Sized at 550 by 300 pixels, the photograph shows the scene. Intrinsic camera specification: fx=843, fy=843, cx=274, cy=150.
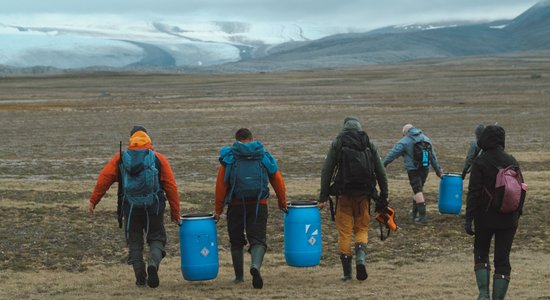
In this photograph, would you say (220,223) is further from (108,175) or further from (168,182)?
(108,175)

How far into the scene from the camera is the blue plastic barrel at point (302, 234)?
30.3 ft

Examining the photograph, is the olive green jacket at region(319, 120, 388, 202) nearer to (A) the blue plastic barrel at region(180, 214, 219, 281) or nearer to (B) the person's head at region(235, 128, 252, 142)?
(B) the person's head at region(235, 128, 252, 142)

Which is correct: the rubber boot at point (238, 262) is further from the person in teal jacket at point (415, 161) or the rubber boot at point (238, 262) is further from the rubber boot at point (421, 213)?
the rubber boot at point (421, 213)

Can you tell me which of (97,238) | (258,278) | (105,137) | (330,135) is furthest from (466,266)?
(105,137)

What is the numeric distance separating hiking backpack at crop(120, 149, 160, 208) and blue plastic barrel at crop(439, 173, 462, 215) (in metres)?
6.38

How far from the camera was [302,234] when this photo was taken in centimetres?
933

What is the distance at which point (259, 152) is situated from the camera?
893 cm

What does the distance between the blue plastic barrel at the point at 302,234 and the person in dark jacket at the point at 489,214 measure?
6.77 ft

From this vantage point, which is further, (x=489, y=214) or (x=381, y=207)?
(x=381, y=207)

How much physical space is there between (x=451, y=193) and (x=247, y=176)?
19.0ft

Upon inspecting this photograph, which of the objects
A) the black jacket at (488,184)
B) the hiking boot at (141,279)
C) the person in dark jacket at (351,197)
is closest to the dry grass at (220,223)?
the hiking boot at (141,279)

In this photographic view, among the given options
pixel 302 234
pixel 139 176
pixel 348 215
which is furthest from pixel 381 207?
pixel 139 176

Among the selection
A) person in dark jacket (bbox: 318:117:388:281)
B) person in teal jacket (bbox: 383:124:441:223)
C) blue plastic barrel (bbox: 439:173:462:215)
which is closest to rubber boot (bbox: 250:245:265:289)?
person in dark jacket (bbox: 318:117:388:281)

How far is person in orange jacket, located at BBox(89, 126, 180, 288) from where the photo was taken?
8.85 metres
